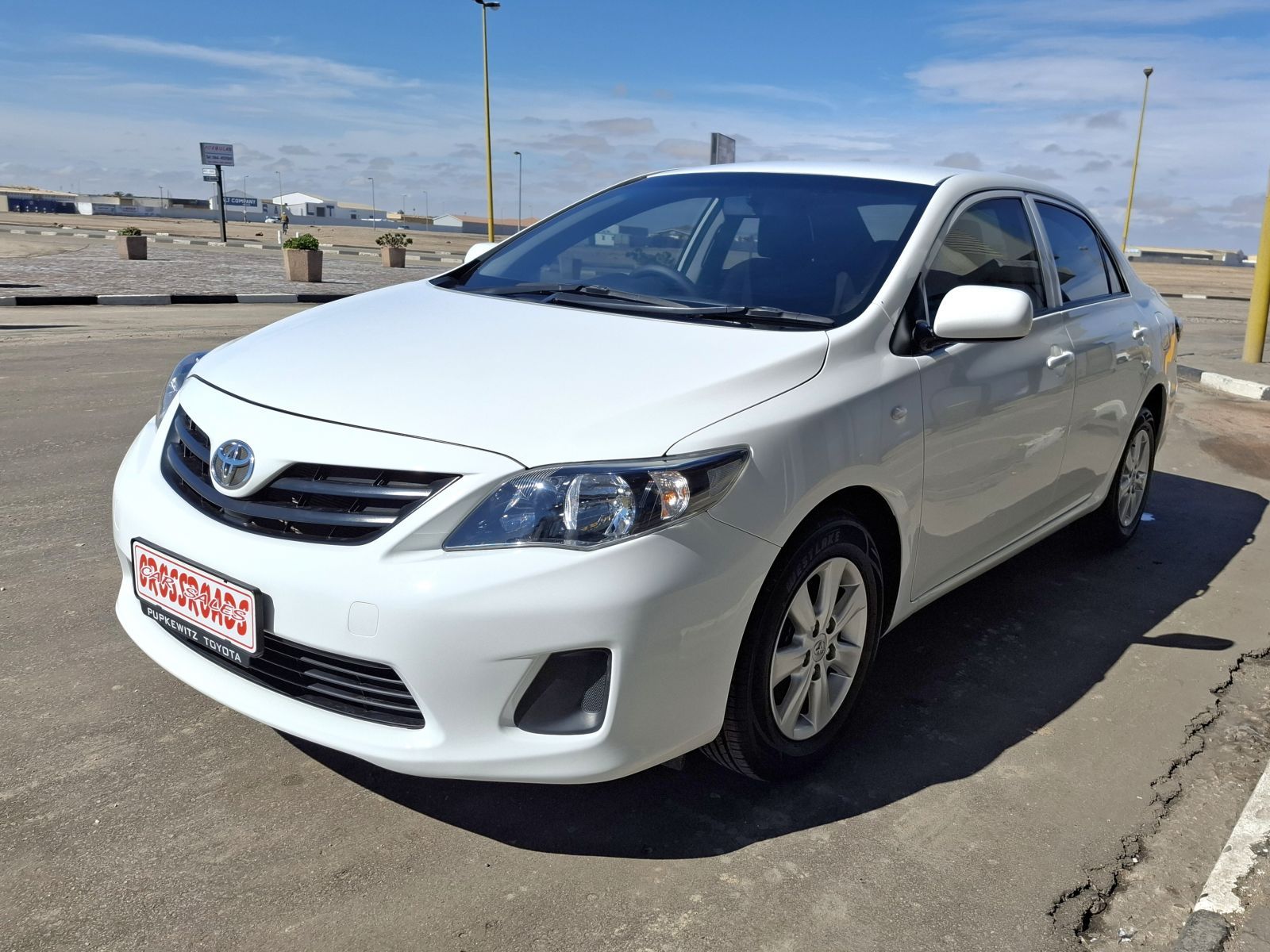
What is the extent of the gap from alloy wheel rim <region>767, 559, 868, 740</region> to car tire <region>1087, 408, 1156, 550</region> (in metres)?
2.34

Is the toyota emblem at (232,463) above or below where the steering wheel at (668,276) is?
below

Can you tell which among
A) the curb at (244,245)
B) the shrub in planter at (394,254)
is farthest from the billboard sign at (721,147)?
the curb at (244,245)

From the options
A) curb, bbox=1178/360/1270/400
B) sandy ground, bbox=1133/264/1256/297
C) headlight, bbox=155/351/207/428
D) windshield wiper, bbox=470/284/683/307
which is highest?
windshield wiper, bbox=470/284/683/307

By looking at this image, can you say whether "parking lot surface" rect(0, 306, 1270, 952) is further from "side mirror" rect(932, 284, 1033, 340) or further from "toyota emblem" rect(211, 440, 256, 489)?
"side mirror" rect(932, 284, 1033, 340)

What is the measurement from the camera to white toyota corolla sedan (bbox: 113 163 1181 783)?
2254 mm

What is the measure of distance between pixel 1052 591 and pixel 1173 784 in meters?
1.60

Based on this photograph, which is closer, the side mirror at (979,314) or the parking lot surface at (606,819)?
the parking lot surface at (606,819)

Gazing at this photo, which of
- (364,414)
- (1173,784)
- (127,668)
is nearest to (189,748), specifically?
Result: (127,668)

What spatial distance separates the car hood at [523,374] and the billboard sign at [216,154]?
5431 cm

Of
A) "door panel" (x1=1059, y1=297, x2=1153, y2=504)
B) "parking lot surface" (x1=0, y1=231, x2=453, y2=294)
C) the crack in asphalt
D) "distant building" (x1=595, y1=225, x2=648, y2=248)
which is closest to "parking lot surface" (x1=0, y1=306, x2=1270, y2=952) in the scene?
the crack in asphalt

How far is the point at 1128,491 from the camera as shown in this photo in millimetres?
5016

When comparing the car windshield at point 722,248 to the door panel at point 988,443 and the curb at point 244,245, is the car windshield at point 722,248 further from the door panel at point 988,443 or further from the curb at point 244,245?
the curb at point 244,245

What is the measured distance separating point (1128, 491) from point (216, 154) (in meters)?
56.0

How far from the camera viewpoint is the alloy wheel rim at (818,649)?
2.71 meters
